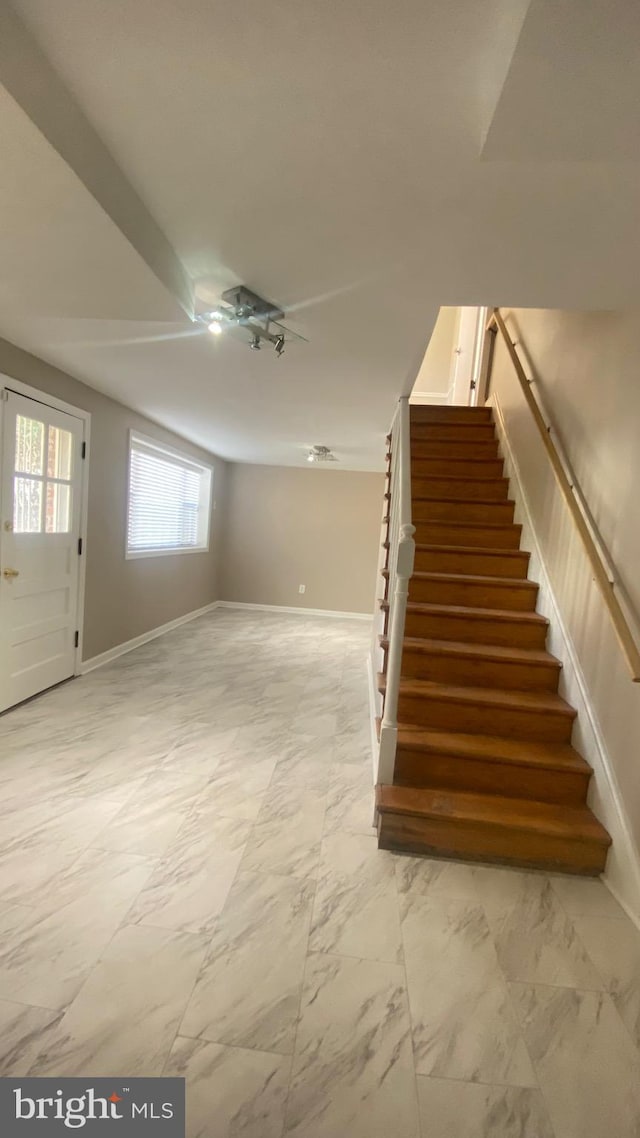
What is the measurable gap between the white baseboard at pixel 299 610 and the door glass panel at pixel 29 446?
4.06m

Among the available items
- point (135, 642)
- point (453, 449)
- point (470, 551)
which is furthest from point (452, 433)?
point (135, 642)

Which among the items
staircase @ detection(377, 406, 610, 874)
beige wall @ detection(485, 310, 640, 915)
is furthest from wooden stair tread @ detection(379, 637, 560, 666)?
beige wall @ detection(485, 310, 640, 915)

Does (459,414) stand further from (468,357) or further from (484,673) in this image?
(484,673)

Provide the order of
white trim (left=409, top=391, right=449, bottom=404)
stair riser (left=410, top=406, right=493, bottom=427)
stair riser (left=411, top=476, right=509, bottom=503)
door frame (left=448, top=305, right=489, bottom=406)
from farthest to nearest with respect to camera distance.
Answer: white trim (left=409, top=391, right=449, bottom=404) < door frame (left=448, top=305, right=489, bottom=406) < stair riser (left=410, top=406, right=493, bottom=427) < stair riser (left=411, top=476, right=509, bottom=503)

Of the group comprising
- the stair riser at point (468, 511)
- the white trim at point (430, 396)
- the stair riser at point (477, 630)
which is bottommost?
the stair riser at point (477, 630)

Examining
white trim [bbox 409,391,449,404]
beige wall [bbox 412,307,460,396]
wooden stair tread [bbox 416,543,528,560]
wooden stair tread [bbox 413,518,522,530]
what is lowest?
wooden stair tread [bbox 416,543,528,560]

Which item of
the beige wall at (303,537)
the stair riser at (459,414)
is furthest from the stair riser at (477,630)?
the beige wall at (303,537)

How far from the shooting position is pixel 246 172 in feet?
4.00

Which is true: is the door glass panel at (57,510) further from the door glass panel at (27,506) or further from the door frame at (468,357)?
the door frame at (468,357)

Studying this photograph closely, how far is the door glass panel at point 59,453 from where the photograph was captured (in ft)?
9.88

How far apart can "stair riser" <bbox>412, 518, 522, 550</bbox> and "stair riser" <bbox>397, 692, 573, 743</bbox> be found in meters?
1.20

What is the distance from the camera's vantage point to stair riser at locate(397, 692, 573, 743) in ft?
6.94

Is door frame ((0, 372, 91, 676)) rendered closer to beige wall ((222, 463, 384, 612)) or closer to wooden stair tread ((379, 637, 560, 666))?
wooden stair tread ((379, 637, 560, 666))

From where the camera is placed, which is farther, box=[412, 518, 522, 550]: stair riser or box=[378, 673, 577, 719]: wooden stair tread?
box=[412, 518, 522, 550]: stair riser
